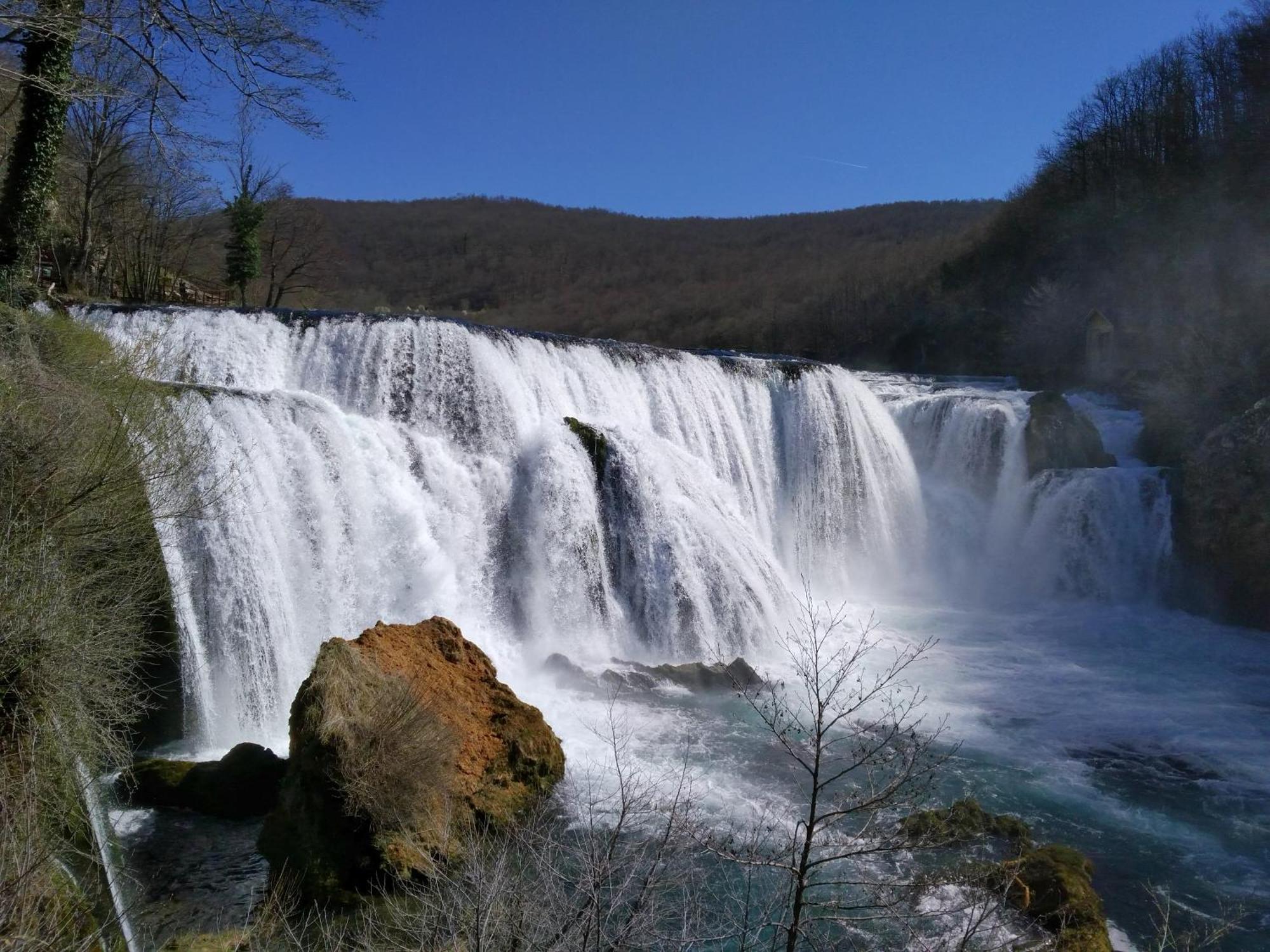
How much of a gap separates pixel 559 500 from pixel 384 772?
6379 millimetres

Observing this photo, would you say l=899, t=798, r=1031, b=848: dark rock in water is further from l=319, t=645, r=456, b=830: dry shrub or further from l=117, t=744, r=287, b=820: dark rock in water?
l=117, t=744, r=287, b=820: dark rock in water

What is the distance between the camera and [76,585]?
6.02m

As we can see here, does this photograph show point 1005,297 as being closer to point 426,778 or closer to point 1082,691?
point 1082,691

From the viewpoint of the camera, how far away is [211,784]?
23.7ft

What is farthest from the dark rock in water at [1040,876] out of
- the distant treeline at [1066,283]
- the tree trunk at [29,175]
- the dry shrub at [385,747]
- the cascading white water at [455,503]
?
the distant treeline at [1066,283]

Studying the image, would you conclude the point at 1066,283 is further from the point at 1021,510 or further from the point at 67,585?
the point at 67,585

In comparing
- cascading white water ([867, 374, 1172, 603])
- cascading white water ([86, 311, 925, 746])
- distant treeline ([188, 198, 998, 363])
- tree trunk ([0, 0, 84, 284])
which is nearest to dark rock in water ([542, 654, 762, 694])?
cascading white water ([86, 311, 925, 746])

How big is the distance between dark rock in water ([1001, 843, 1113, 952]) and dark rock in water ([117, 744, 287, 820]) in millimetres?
5945

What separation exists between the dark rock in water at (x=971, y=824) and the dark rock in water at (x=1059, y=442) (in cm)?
1346

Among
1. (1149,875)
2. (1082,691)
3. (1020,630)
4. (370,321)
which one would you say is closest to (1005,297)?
(1020,630)

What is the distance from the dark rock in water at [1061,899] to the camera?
18.4 ft

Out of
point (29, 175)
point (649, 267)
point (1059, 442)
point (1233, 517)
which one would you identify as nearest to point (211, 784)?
point (29, 175)

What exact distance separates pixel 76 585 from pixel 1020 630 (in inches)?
566

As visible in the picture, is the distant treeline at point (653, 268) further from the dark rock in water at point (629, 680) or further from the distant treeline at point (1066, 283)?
the dark rock in water at point (629, 680)
